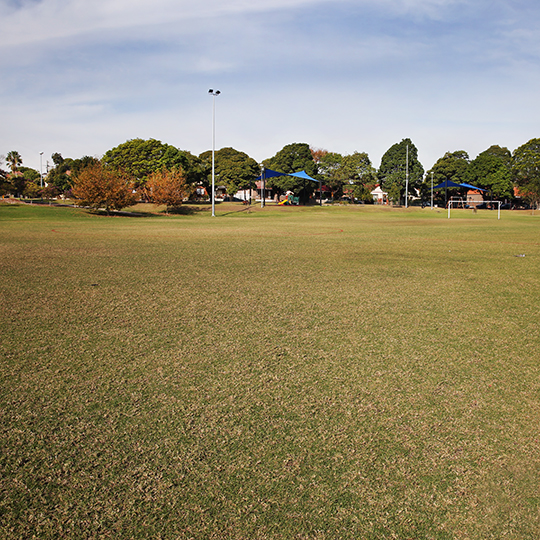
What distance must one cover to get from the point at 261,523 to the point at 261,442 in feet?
2.22

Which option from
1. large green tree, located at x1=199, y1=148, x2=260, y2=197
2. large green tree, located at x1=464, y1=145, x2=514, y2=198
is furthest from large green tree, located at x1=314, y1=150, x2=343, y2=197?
large green tree, located at x1=464, y1=145, x2=514, y2=198

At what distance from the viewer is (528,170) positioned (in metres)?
69.9

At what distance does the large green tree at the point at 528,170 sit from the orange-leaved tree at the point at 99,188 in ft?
182

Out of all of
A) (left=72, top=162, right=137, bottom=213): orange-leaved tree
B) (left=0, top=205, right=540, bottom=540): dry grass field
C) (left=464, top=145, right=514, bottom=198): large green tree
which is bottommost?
(left=0, top=205, right=540, bottom=540): dry grass field

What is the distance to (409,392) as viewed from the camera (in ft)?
11.3

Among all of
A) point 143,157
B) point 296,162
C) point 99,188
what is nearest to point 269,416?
point 99,188

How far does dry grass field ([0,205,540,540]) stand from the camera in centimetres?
212

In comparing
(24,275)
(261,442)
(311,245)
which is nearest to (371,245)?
(311,245)

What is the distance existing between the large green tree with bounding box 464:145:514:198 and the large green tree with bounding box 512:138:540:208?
1695 mm

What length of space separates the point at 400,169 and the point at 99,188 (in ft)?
169

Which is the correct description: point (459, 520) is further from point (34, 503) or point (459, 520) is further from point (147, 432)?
point (34, 503)

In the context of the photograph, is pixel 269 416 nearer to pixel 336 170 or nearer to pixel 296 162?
pixel 296 162

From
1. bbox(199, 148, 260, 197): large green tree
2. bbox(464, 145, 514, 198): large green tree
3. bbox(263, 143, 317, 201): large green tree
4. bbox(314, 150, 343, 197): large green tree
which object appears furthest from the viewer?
bbox(314, 150, 343, 197): large green tree

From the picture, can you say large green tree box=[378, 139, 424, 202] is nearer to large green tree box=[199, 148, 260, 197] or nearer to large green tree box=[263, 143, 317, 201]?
large green tree box=[263, 143, 317, 201]
